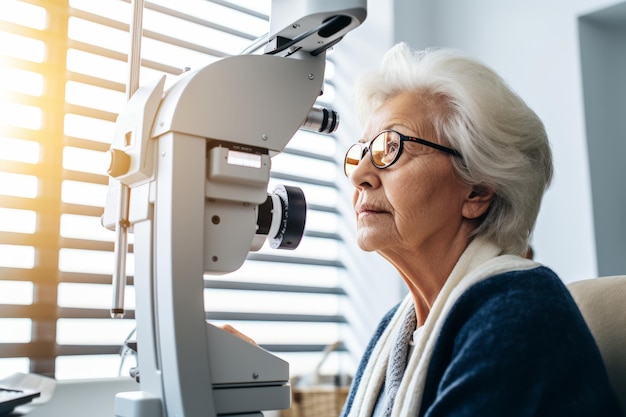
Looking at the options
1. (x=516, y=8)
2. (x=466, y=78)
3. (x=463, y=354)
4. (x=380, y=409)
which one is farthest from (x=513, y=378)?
(x=516, y=8)

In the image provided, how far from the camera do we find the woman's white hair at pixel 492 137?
3.92ft

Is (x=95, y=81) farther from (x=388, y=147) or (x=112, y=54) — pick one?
(x=388, y=147)

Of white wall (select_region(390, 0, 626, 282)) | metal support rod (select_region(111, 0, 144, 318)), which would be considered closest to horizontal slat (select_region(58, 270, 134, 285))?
metal support rod (select_region(111, 0, 144, 318))

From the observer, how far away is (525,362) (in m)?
0.88

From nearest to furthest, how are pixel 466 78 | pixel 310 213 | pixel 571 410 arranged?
pixel 571 410
pixel 466 78
pixel 310 213

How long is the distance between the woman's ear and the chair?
0.24 metres

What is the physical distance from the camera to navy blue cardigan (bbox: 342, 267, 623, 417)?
872 millimetres

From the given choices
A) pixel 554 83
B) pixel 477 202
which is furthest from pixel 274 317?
pixel 554 83

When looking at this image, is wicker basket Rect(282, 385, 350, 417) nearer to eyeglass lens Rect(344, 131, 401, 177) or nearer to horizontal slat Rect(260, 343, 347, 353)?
horizontal slat Rect(260, 343, 347, 353)

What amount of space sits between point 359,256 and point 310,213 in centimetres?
30

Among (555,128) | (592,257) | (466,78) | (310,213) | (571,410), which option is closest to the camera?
(571,410)

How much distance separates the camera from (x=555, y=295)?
0.96m

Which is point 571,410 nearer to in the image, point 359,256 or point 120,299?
point 120,299

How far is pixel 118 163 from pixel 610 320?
0.90 metres
